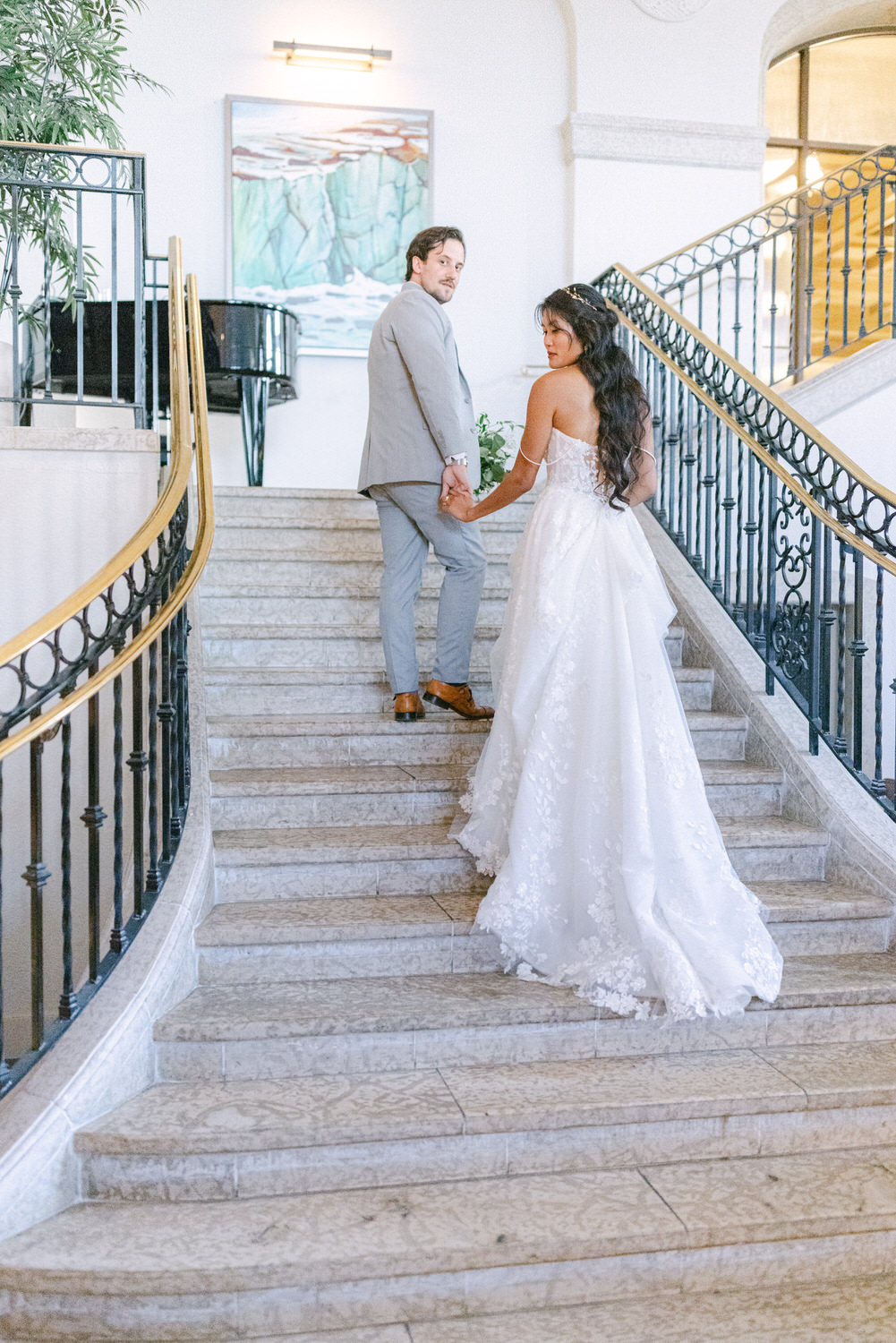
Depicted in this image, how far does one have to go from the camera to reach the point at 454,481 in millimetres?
3812

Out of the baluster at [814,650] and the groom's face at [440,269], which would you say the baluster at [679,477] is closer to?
the baluster at [814,650]

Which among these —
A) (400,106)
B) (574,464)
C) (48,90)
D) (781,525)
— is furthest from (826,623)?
(400,106)

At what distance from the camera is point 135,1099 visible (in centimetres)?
254

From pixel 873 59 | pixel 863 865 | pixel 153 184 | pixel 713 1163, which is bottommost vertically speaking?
pixel 713 1163

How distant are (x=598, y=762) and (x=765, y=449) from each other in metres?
1.76

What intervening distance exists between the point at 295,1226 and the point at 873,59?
9844mm

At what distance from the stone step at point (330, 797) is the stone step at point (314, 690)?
0.39 m

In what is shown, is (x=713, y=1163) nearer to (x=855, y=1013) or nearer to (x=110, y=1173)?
(x=855, y=1013)

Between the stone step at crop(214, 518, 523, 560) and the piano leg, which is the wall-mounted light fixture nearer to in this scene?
the piano leg

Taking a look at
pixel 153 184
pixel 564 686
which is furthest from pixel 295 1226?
pixel 153 184

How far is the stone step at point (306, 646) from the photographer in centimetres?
436

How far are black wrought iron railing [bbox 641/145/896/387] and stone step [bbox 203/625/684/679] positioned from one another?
3.15 metres

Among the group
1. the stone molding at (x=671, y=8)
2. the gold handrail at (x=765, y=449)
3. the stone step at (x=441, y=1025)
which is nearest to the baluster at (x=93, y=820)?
the stone step at (x=441, y=1025)

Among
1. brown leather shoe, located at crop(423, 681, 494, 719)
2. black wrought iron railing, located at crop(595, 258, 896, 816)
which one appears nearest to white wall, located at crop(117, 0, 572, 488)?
black wrought iron railing, located at crop(595, 258, 896, 816)
